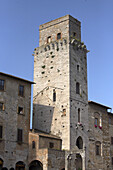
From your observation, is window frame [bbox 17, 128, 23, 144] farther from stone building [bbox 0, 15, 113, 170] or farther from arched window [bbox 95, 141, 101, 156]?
arched window [bbox 95, 141, 101, 156]

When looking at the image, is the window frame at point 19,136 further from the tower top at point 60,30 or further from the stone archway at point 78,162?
the tower top at point 60,30

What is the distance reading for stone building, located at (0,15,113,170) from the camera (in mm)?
39375

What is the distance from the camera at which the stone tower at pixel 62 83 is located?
45000mm

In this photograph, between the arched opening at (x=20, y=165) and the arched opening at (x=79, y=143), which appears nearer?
the arched opening at (x=20, y=165)

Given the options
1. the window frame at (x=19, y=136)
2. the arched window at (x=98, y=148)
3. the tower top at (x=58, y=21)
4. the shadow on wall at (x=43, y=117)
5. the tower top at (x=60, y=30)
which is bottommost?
the arched window at (x=98, y=148)

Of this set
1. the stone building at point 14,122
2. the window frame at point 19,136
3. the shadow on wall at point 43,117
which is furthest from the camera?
the shadow on wall at point 43,117

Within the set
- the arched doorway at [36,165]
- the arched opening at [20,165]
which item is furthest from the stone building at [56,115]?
the arched opening at [20,165]

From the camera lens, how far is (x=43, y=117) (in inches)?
1863

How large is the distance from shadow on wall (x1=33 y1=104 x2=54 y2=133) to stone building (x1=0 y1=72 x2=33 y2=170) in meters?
5.58

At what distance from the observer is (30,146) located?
40.7m

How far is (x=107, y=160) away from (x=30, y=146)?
1572cm

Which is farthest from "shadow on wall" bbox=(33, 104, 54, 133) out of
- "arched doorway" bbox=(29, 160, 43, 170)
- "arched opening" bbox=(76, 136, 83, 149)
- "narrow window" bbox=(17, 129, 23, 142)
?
"narrow window" bbox=(17, 129, 23, 142)

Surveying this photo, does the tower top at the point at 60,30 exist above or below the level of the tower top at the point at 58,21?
below

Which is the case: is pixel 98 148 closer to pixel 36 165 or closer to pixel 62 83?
pixel 62 83
